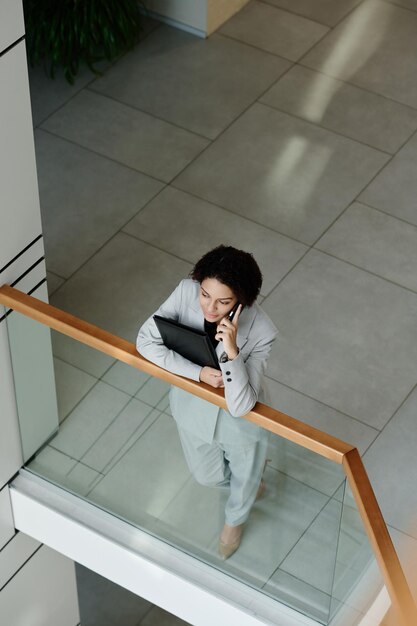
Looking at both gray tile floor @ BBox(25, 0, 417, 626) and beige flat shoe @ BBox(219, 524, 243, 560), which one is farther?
gray tile floor @ BBox(25, 0, 417, 626)

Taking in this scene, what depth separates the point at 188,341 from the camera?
371 cm

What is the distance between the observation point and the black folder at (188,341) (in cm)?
366

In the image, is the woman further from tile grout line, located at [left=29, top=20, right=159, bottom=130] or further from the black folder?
tile grout line, located at [left=29, top=20, right=159, bottom=130]

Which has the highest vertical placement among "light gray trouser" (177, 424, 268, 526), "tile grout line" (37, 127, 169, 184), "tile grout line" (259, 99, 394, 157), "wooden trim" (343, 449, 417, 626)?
"wooden trim" (343, 449, 417, 626)

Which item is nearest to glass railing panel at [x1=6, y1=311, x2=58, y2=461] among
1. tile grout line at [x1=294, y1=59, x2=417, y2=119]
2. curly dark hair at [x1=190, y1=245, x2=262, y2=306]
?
curly dark hair at [x1=190, y1=245, x2=262, y2=306]

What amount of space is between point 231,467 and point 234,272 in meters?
0.85

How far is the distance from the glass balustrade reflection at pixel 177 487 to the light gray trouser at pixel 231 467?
0.12ft

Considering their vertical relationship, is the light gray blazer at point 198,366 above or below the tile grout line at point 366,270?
above

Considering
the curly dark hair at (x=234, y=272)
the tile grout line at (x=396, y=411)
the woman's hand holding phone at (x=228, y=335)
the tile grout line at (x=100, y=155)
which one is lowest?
the tile grout line at (x=100, y=155)

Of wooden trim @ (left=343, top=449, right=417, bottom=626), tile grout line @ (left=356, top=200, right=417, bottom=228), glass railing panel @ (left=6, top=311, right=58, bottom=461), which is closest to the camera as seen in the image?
wooden trim @ (left=343, top=449, right=417, bottom=626)

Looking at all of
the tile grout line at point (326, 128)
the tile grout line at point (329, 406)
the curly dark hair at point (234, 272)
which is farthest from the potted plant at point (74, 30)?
the curly dark hair at point (234, 272)

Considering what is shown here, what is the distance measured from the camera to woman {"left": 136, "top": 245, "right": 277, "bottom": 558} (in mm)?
3604

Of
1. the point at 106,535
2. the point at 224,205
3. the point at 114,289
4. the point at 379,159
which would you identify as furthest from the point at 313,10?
the point at 106,535

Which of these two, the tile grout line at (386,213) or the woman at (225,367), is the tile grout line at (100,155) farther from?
the woman at (225,367)
